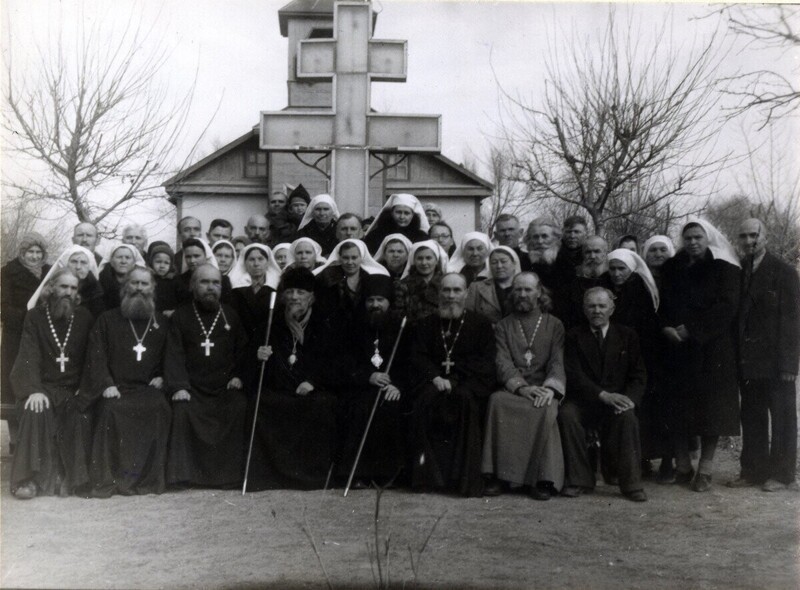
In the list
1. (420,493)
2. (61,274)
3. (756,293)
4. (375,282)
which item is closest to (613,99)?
(756,293)

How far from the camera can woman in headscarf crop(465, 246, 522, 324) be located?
21.2 feet

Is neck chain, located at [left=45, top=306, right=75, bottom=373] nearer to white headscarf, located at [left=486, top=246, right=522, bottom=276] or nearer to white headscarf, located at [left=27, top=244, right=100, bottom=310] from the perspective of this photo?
white headscarf, located at [left=27, top=244, right=100, bottom=310]

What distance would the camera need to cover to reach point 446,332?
6141 mm

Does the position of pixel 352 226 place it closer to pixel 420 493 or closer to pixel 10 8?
pixel 420 493

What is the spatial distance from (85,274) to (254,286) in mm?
1256

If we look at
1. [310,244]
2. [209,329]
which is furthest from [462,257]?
[209,329]

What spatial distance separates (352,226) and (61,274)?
2216 millimetres

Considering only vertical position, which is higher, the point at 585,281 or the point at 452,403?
the point at 585,281

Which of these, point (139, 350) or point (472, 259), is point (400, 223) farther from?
point (139, 350)

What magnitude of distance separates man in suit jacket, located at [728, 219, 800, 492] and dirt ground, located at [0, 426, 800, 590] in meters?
0.29

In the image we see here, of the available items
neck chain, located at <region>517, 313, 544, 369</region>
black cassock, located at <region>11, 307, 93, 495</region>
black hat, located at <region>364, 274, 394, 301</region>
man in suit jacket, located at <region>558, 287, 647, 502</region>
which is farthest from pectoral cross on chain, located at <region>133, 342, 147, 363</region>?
man in suit jacket, located at <region>558, 287, 647, 502</region>

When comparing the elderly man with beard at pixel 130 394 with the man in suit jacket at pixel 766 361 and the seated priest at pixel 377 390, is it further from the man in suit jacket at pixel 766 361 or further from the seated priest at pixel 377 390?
the man in suit jacket at pixel 766 361

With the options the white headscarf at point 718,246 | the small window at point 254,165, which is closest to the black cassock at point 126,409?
the white headscarf at point 718,246

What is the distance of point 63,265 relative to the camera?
636 centimetres
